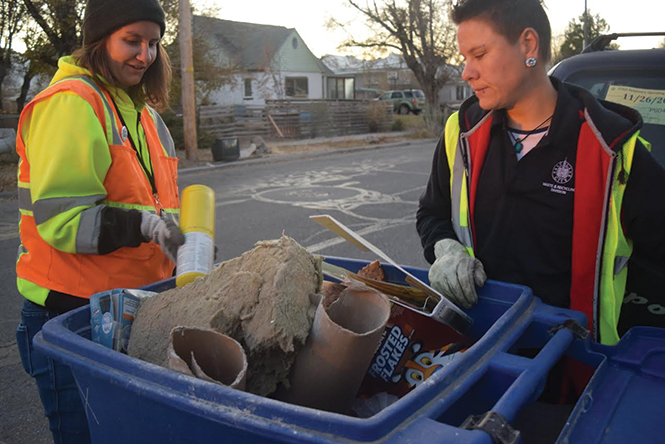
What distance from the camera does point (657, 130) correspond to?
2916mm

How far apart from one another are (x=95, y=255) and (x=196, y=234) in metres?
0.39

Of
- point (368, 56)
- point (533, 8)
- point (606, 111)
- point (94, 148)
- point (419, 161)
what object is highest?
point (368, 56)

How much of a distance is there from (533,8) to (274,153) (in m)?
14.6

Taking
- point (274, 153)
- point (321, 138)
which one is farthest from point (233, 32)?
point (274, 153)

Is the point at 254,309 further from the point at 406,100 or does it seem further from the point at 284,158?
the point at 406,100

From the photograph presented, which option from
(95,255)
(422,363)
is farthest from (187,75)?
(422,363)

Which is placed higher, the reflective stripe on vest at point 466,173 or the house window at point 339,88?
the house window at point 339,88

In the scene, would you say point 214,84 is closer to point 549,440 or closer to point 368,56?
point 368,56

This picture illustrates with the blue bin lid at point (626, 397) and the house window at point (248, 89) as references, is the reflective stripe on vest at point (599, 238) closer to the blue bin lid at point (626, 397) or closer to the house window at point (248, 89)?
the blue bin lid at point (626, 397)

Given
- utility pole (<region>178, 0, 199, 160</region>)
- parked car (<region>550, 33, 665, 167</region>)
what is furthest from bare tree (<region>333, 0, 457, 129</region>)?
parked car (<region>550, 33, 665, 167</region>)

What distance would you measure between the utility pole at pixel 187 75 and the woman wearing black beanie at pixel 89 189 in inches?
424

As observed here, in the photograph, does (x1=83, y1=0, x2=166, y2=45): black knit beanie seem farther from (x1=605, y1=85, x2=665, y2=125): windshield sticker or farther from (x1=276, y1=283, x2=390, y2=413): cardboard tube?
(x1=605, y1=85, x2=665, y2=125): windshield sticker

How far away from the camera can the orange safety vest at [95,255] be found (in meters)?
1.91

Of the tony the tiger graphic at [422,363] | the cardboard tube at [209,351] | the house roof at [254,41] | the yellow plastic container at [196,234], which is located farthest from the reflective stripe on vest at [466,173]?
the house roof at [254,41]
